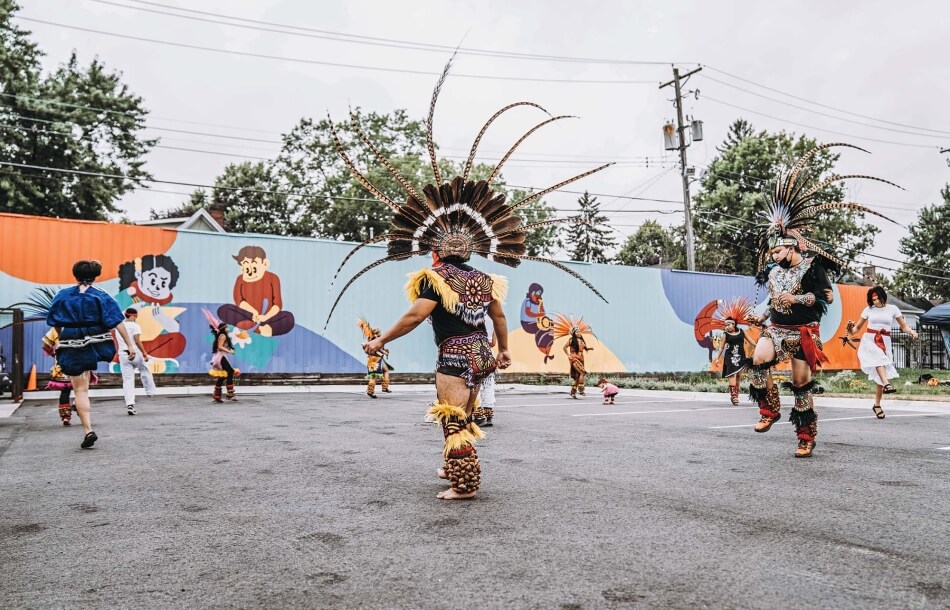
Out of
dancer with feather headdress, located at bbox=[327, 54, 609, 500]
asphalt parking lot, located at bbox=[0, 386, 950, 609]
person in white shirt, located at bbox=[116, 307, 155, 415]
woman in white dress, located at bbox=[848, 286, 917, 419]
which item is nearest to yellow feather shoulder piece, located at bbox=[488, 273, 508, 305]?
dancer with feather headdress, located at bbox=[327, 54, 609, 500]

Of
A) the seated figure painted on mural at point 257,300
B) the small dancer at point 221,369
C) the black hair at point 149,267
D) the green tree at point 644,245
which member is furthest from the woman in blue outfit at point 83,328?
the green tree at point 644,245

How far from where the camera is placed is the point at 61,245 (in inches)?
632

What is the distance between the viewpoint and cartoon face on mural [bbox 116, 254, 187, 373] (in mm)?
16688

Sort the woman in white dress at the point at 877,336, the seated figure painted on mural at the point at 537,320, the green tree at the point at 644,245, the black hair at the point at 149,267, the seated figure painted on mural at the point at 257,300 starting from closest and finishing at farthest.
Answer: the woman in white dress at the point at 877,336 < the black hair at the point at 149,267 < the seated figure painted on mural at the point at 257,300 < the seated figure painted on mural at the point at 537,320 < the green tree at the point at 644,245

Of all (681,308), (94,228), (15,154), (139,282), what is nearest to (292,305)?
(139,282)

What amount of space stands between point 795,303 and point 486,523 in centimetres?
403

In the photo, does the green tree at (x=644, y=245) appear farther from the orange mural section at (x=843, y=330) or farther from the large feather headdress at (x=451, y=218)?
the large feather headdress at (x=451, y=218)

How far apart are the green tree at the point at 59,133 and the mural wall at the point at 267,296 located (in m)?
14.4

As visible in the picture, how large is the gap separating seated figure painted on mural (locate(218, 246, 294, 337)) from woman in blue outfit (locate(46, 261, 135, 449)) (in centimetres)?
1043

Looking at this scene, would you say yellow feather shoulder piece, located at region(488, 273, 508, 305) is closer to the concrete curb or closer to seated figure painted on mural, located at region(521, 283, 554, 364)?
the concrete curb

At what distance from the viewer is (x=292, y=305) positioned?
18.5 meters

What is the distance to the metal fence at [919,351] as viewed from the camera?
31359 mm

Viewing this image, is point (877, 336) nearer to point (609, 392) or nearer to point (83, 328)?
point (609, 392)

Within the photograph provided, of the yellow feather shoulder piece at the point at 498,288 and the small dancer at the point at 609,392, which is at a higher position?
the yellow feather shoulder piece at the point at 498,288
